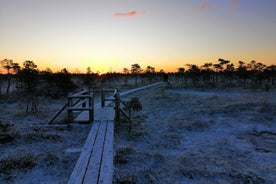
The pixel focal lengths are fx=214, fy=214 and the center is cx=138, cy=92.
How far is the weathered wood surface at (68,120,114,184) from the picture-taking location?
4.34m

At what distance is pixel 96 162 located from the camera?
513 centimetres

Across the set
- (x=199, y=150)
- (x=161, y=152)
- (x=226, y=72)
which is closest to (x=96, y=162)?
(x=161, y=152)

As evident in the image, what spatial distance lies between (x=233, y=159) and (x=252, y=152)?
3.91 feet

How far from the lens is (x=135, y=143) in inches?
327

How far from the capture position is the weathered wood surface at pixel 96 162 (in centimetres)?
434

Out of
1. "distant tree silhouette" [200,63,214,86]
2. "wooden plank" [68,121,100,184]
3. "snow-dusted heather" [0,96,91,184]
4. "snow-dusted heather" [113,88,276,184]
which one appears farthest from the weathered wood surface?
"distant tree silhouette" [200,63,214,86]

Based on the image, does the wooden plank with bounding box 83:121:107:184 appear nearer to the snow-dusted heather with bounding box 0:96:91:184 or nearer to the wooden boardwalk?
the wooden boardwalk

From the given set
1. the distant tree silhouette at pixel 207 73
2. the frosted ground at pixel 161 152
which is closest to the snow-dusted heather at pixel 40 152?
the frosted ground at pixel 161 152

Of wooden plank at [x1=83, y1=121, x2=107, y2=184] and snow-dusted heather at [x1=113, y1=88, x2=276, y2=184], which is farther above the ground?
wooden plank at [x1=83, y1=121, x2=107, y2=184]

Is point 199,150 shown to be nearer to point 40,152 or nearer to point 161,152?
point 161,152

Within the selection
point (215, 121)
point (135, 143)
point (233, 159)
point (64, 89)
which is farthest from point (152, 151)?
point (64, 89)

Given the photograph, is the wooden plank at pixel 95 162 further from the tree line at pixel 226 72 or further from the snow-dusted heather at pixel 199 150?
the tree line at pixel 226 72

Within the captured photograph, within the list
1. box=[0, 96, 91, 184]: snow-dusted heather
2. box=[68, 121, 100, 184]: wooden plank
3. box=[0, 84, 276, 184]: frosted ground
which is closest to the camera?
box=[68, 121, 100, 184]: wooden plank

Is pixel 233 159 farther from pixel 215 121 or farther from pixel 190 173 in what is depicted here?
pixel 215 121
